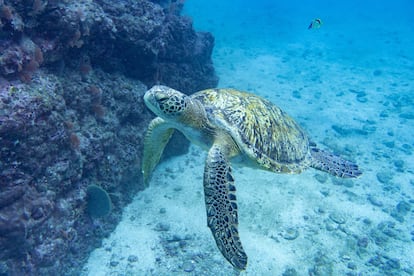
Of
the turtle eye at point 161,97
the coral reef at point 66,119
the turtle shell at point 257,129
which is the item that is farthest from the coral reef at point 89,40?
the turtle shell at point 257,129

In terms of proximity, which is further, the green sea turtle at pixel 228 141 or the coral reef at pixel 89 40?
the coral reef at pixel 89 40

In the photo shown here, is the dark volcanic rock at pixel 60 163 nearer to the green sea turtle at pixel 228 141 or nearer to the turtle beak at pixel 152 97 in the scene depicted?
the green sea turtle at pixel 228 141

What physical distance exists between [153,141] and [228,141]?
1600mm

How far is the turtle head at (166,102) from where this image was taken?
3.84 m

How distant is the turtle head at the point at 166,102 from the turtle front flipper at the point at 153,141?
32.9 inches

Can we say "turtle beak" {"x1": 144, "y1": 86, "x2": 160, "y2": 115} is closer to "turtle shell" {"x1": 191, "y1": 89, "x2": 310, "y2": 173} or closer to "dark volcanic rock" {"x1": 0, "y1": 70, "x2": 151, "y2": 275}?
"turtle shell" {"x1": 191, "y1": 89, "x2": 310, "y2": 173}

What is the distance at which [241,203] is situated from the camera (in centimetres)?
623

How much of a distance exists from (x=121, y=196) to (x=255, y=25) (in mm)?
28012

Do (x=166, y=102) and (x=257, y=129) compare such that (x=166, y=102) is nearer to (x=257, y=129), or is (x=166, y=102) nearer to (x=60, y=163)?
(x=257, y=129)

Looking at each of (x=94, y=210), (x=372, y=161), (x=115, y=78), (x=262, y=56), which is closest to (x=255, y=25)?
(x=262, y=56)

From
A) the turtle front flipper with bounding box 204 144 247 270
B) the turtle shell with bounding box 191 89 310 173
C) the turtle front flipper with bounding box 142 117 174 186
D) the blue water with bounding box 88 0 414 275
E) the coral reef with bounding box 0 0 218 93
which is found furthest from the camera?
the blue water with bounding box 88 0 414 275

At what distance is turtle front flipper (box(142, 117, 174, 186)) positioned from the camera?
501cm

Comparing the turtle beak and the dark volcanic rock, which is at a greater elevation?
the turtle beak

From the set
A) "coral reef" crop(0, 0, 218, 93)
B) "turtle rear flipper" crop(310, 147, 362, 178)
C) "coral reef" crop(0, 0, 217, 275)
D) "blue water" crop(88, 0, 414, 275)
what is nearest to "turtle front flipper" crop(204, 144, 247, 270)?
"blue water" crop(88, 0, 414, 275)
